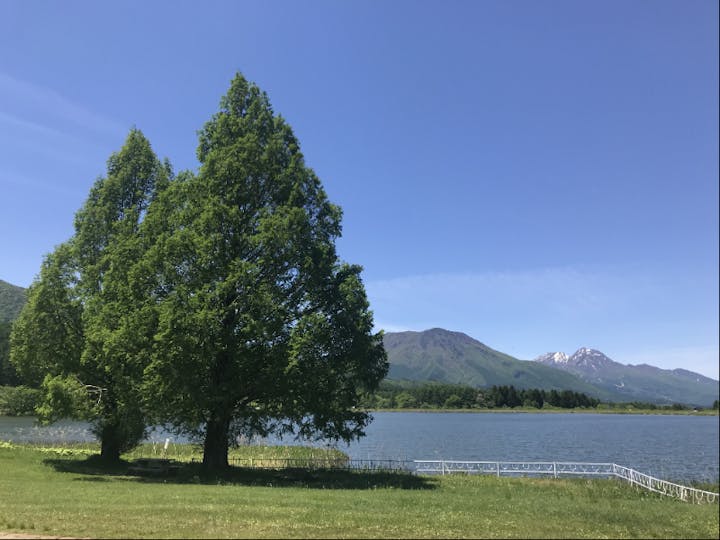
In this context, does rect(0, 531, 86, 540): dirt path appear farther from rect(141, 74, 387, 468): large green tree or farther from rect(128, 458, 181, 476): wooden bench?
rect(128, 458, 181, 476): wooden bench

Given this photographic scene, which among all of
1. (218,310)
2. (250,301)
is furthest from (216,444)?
(250,301)

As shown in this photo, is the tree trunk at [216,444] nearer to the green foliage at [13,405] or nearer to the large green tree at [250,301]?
the large green tree at [250,301]

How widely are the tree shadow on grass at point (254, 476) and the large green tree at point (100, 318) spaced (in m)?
2.20

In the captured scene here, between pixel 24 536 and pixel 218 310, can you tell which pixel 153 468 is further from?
pixel 24 536

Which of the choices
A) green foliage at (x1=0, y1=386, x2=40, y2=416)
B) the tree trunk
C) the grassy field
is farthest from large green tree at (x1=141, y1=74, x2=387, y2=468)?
green foliage at (x1=0, y1=386, x2=40, y2=416)

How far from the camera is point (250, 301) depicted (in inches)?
929

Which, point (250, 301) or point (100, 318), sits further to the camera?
point (100, 318)

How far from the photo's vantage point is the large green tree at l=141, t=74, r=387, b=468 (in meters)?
23.1

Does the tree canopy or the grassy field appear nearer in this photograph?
the grassy field

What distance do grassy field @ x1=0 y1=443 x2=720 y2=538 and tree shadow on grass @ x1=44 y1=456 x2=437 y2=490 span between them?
0.10 meters

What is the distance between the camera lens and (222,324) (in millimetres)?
24469

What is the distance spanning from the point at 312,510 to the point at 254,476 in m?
12.4

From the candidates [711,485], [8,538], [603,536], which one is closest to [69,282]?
[8,538]

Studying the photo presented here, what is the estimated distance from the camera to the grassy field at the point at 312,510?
11.3 m
